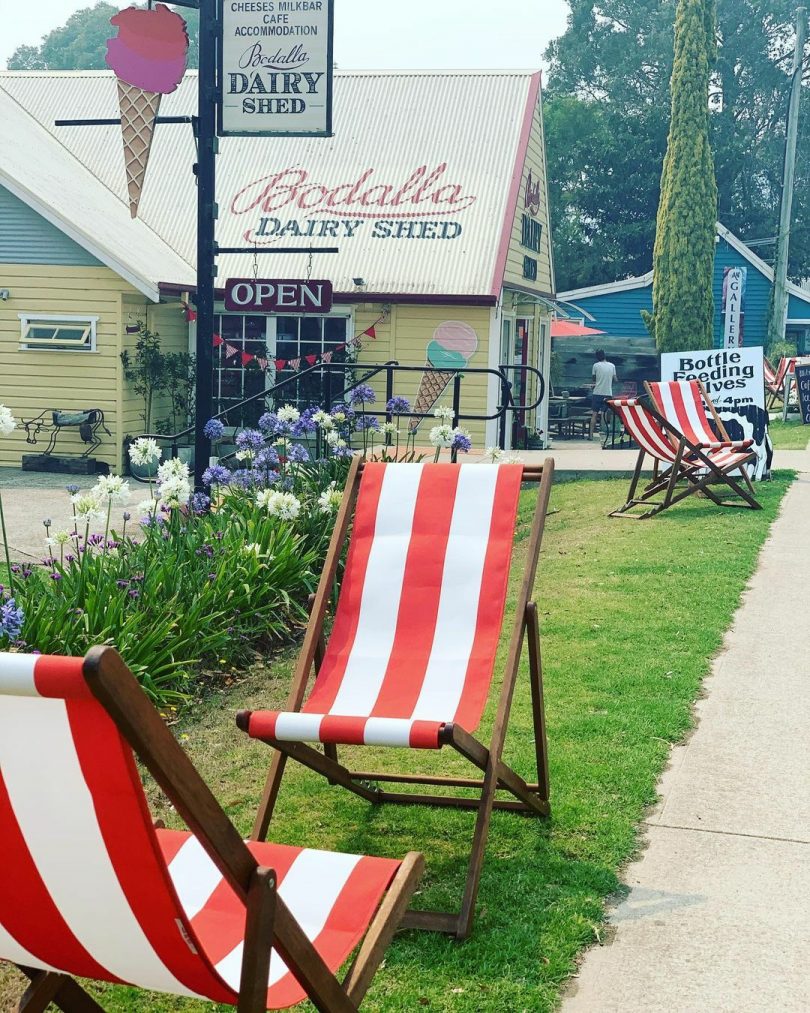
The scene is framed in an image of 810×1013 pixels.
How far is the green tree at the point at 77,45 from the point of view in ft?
238

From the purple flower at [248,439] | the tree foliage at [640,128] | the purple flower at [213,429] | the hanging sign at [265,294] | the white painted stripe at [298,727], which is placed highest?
the tree foliage at [640,128]

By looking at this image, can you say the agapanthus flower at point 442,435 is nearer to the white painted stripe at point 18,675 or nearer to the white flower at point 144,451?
the white flower at point 144,451

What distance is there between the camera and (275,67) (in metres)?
9.82

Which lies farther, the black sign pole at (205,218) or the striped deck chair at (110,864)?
the black sign pole at (205,218)

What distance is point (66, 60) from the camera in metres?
74.1

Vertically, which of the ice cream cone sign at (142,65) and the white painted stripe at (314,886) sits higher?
the ice cream cone sign at (142,65)

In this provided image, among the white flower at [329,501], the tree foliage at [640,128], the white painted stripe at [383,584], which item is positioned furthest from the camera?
the tree foliage at [640,128]

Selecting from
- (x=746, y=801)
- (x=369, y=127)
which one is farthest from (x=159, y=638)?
(x=369, y=127)

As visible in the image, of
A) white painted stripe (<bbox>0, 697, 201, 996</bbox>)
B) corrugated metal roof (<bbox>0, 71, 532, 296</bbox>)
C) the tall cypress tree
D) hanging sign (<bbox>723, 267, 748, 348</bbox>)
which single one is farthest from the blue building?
white painted stripe (<bbox>0, 697, 201, 996</bbox>)

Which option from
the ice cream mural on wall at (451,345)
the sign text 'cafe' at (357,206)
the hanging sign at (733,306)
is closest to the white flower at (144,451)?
the ice cream mural on wall at (451,345)

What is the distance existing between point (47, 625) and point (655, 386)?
8.08m

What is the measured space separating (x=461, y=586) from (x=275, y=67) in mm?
6414

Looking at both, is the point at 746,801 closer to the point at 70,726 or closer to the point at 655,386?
the point at 70,726

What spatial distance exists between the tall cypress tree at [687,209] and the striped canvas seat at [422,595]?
931 inches
